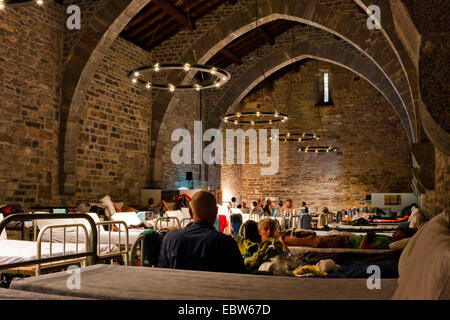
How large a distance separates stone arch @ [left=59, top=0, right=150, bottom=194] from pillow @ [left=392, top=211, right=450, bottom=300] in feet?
27.3

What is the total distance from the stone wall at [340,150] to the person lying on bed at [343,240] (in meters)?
11.1

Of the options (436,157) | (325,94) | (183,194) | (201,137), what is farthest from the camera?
(325,94)

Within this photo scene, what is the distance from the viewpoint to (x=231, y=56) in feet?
46.3

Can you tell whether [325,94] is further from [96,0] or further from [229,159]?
[96,0]

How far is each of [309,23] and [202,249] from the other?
29.8ft

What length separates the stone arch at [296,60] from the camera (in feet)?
40.6

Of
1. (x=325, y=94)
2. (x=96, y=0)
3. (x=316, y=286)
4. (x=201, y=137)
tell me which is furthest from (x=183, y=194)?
(x=316, y=286)

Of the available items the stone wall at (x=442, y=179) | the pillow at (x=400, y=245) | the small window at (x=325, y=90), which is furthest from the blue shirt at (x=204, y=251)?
the small window at (x=325, y=90)

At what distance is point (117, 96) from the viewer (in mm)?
11016

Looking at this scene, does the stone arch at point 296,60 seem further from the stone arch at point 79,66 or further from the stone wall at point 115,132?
the stone arch at point 79,66

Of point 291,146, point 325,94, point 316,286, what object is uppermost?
point 325,94

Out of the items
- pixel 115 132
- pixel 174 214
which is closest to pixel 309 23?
pixel 115 132

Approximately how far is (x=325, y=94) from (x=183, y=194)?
7463 millimetres
